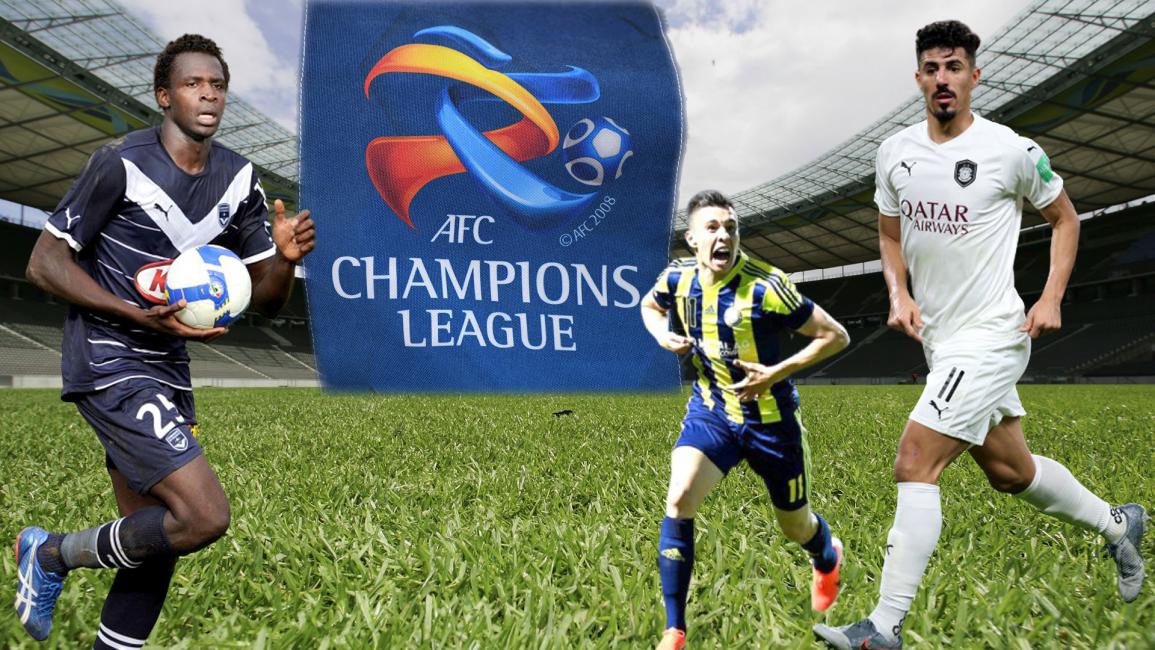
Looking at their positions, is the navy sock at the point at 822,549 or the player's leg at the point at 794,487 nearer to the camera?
the player's leg at the point at 794,487

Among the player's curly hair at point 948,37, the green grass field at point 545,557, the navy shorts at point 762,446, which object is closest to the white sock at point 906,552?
the green grass field at point 545,557

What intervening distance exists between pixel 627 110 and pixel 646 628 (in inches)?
704

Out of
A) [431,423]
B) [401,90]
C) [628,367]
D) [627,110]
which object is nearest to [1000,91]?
[627,110]

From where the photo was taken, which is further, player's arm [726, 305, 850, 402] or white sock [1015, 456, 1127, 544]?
white sock [1015, 456, 1127, 544]

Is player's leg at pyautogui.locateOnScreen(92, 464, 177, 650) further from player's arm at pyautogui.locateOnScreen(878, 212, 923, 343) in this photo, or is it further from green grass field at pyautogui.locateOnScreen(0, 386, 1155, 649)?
player's arm at pyautogui.locateOnScreen(878, 212, 923, 343)

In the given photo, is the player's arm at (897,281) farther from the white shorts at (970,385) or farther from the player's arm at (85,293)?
the player's arm at (85,293)

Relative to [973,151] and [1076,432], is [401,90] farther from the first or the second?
[973,151]

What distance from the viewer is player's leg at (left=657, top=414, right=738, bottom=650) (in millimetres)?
2410

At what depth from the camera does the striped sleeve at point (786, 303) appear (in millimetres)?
2457

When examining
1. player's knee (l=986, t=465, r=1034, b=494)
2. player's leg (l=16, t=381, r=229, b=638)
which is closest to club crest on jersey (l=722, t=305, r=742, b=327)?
player's knee (l=986, t=465, r=1034, b=494)

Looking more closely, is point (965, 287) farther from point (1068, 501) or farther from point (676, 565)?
point (676, 565)

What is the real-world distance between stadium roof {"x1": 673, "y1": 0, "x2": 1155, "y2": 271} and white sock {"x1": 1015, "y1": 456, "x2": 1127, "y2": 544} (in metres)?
25.9

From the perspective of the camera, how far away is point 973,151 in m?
2.95

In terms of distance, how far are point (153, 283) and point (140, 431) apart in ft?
1.66
